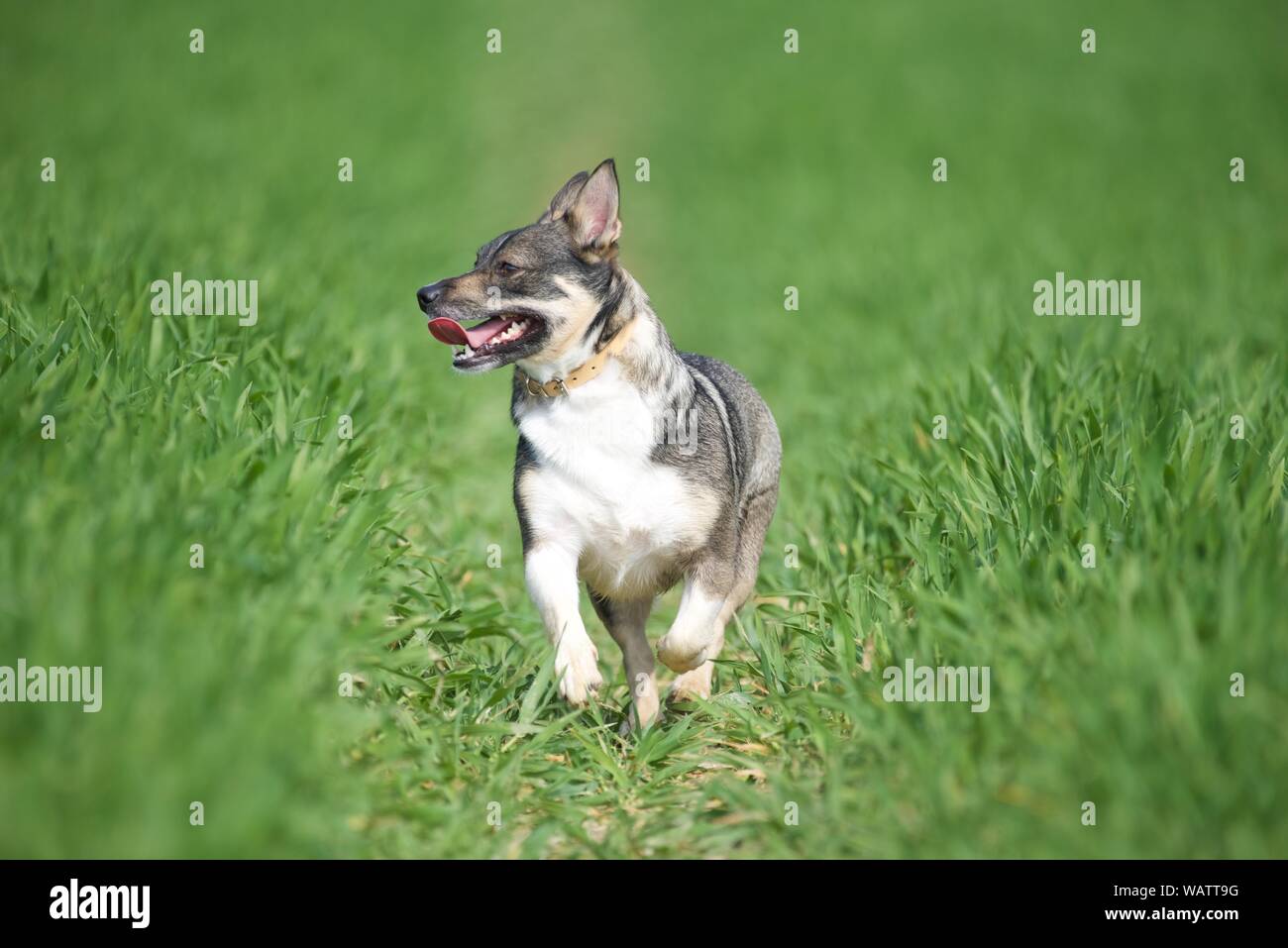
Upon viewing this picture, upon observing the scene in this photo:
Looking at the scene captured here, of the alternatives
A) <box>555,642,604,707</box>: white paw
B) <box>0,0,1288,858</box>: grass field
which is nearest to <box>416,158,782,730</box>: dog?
<box>555,642,604,707</box>: white paw

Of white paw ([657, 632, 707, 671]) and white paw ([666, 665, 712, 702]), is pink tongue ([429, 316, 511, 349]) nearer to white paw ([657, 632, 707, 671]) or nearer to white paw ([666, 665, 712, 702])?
white paw ([657, 632, 707, 671])

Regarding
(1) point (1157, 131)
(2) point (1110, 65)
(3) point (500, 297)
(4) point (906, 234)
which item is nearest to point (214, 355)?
(3) point (500, 297)

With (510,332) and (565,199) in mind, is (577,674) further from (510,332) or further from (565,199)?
(565,199)

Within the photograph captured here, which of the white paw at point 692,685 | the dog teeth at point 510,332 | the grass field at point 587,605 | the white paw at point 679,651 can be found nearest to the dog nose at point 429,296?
the dog teeth at point 510,332

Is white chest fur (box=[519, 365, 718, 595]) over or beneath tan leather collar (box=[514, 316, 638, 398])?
beneath

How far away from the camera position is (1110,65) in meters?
18.0

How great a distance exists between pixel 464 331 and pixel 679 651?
134cm

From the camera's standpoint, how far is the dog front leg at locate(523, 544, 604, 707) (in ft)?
13.0

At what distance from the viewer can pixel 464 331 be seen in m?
4.09

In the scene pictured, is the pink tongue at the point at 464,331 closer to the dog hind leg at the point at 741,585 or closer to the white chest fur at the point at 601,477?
the white chest fur at the point at 601,477

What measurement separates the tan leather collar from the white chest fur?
0.08ft

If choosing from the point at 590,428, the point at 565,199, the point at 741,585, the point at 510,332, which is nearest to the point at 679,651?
the point at 741,585

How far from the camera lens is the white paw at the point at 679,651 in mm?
4172

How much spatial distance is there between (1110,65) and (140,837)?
1886 cm
